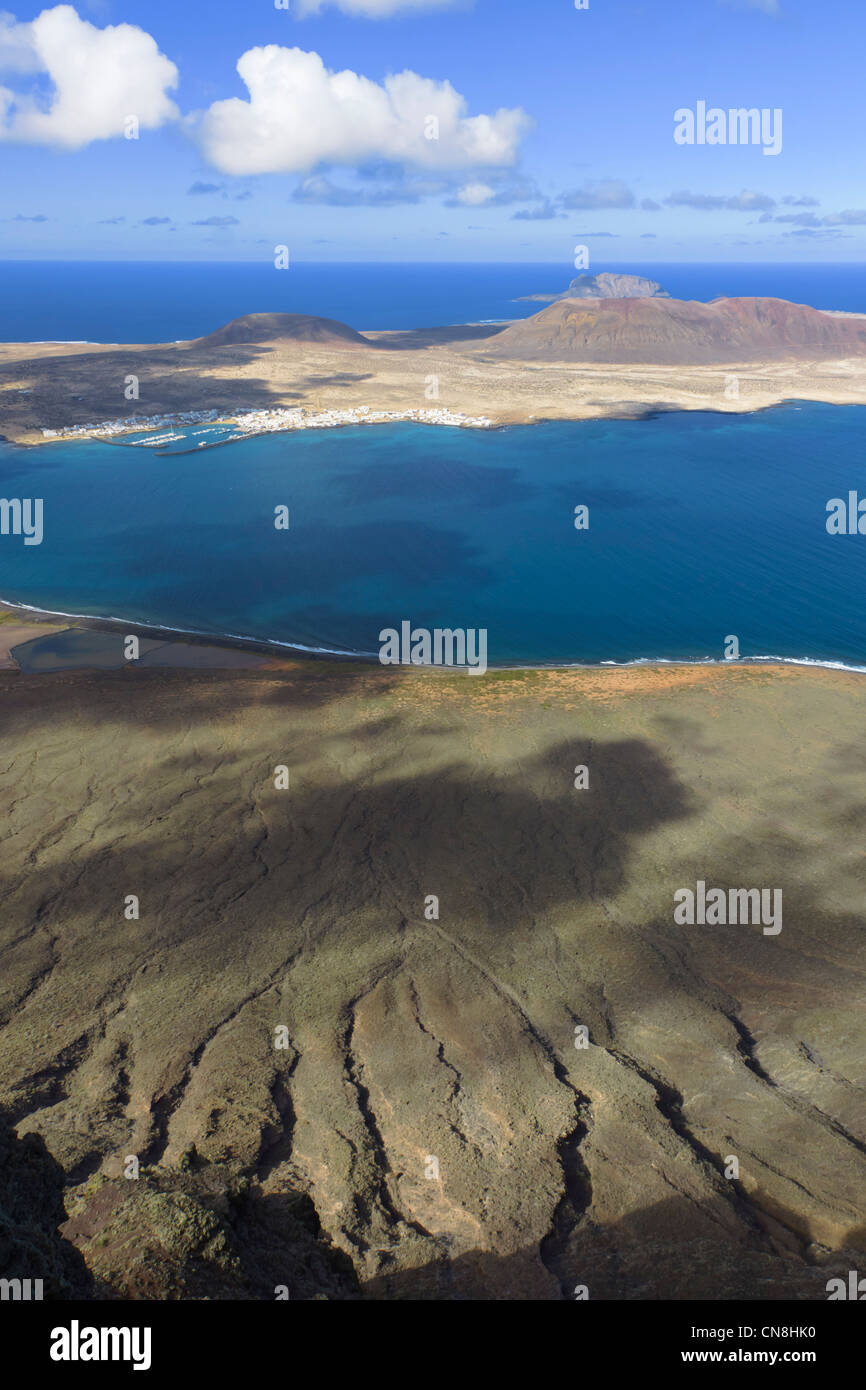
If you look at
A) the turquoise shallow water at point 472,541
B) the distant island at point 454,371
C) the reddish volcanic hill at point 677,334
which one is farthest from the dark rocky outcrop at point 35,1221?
the reddish volcanic hill at point 677,334

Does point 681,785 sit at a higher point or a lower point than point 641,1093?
higher

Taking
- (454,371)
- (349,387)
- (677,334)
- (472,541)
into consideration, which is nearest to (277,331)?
(454,371)

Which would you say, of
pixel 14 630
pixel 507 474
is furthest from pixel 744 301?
pixel 14 630

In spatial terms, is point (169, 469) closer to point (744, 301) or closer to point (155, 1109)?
point (155, 1109)

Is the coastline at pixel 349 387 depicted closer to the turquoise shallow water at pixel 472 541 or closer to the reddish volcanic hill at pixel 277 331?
A: the reddish volcanic hill at pixel 277 331

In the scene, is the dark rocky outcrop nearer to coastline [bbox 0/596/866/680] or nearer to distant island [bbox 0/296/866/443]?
coastline [bbox 0/596/866/680]

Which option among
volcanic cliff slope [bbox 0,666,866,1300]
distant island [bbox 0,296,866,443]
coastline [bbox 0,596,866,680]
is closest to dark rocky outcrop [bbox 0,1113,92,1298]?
volcanic cliff slope [bbox 0,666,866,1300]

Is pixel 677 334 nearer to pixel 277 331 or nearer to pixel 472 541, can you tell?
pixel 277 331
